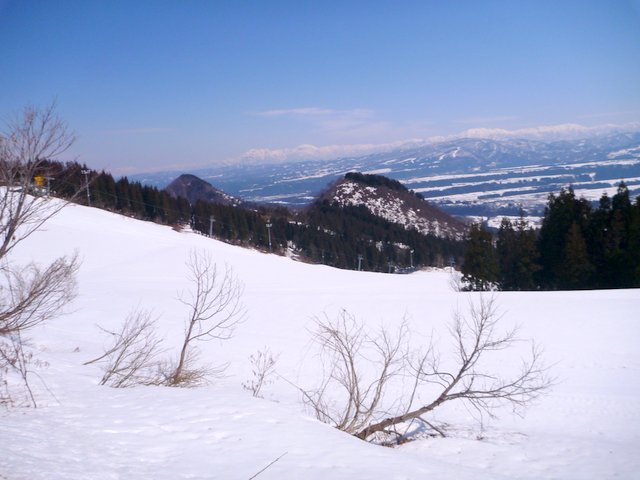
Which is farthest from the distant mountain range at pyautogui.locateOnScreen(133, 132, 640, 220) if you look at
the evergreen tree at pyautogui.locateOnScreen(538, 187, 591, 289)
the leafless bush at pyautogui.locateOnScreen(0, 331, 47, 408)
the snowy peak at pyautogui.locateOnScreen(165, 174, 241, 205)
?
the leafless bush at pyautogui.locateOnScreen(0, 331, 47, 408)

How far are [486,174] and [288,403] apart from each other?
132778 mm

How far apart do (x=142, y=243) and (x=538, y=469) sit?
A: 1275 inches

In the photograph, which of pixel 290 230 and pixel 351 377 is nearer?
pixel 351 377

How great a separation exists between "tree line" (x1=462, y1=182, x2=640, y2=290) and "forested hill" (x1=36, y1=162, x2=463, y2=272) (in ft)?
54.9

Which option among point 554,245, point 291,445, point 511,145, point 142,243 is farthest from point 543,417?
point 511,145

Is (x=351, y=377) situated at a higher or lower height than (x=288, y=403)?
higher

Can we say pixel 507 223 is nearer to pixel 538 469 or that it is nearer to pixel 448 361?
pixel 448 361

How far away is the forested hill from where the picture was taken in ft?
184

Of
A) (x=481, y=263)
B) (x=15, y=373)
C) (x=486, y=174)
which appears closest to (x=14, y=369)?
(x=15, y=373)

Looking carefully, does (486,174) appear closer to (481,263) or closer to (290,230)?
(290,230)

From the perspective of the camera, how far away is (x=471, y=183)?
403ft

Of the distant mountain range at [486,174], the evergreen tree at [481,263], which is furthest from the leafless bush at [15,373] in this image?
the distant mountain range at [486,174]

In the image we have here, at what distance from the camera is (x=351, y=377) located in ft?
33.8

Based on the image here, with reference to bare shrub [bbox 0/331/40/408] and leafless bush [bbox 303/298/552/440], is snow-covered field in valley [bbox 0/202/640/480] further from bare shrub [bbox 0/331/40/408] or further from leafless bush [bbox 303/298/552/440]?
leafless bush [bbox 303/298/552/440]
